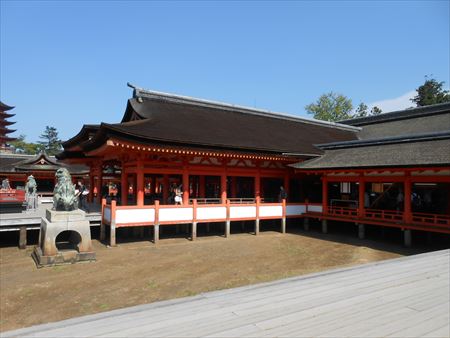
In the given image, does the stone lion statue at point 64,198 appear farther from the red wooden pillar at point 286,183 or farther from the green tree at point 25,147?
the green tree at point 25,147

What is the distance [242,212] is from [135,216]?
5.26m

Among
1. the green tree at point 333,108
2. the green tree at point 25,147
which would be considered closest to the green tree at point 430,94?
the green tree at point 333,108

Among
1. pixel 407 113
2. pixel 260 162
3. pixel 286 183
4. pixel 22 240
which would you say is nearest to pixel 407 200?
pixel 286 183

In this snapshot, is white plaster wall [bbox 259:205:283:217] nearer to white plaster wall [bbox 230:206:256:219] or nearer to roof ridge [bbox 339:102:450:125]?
white plaster wall [bbox 230:206:256:219]

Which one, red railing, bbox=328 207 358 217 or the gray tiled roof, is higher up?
the gray tiled roof

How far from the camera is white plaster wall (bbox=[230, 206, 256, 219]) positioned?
16078mm

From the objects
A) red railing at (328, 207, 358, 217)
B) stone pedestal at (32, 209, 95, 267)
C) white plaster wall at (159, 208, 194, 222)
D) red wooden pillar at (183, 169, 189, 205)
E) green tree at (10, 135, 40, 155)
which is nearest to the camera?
stone pedestal at (32, 209, 95, 267)

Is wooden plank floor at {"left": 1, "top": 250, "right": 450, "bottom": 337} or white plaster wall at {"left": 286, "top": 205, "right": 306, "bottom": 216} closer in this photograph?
wooden plank floor at {"left": 1, "top": 250, "right": 450, "bottom": 337}

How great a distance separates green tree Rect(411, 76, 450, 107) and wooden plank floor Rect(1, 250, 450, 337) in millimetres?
61522

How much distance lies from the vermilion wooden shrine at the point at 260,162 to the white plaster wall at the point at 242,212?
69mm

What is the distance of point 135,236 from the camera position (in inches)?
627

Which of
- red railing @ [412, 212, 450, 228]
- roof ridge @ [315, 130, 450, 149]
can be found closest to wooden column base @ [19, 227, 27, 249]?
roof ridge @ [315, 130, 450, 149]

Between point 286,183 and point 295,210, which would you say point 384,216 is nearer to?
point 295,210

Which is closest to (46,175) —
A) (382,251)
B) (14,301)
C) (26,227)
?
(26,227)
